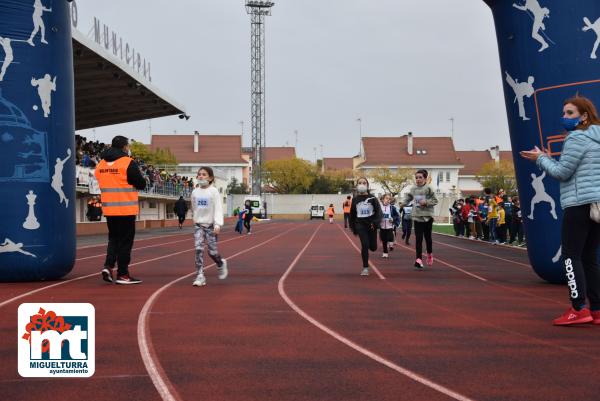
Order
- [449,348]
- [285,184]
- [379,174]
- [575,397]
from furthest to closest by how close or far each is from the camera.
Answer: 1. [285,184]
2. [379,174]
3. [449,348]
4. [575,397]

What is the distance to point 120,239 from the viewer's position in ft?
33.6

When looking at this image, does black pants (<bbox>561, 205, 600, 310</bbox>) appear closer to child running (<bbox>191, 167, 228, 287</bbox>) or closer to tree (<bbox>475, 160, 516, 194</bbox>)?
child running (<bbox>191, 167, 228, 287</bbox>)

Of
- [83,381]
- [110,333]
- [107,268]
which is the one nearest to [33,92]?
[107,268]

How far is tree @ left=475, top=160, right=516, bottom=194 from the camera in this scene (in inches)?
3799

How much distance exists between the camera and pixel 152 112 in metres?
40.0

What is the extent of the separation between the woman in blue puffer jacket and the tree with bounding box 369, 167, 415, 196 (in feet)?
295

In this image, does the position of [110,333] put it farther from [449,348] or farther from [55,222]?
[55,222]

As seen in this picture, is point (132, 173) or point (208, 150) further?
point (208, 150)

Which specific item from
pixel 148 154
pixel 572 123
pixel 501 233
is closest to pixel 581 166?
pixel 572 123

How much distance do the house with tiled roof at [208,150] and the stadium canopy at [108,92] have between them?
64.2 metres

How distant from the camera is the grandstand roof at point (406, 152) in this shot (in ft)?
327

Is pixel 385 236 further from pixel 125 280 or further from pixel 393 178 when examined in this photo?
pixel 393 178

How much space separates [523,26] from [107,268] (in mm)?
6626

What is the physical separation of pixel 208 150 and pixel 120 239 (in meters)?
100
